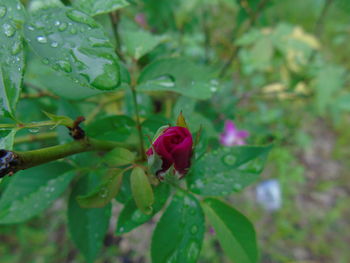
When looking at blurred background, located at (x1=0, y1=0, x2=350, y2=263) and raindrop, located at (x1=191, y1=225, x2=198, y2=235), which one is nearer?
raindrop, located at (x1=191, y1=225, x2=198, y2=235)

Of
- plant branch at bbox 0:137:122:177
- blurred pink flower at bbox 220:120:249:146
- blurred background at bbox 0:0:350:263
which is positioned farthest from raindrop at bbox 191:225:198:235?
blurred pink flower at bbox 220:120:249:146

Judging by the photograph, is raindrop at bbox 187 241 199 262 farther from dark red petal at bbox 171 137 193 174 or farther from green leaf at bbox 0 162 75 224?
green leaf at bbox 0 162 75 224

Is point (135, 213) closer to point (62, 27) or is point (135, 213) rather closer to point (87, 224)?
point (87, 224)

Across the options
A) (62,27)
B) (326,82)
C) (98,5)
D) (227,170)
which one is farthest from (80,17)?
(326,82)

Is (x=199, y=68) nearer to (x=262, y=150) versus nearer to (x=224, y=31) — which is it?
(x=262, y=150)

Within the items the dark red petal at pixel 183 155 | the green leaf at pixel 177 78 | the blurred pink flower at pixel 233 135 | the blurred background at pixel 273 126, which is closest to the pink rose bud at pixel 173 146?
the dark red petal at pixel 183 155

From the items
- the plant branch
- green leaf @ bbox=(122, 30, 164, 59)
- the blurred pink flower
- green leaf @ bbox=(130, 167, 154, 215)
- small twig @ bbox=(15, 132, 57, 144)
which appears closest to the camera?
the plant branch
